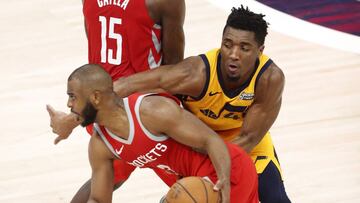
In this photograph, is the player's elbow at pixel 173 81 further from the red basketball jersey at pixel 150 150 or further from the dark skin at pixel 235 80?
the red basketball jersey at pixel 150 150

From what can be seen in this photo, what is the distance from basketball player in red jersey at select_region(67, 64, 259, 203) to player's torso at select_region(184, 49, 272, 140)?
0.34 m

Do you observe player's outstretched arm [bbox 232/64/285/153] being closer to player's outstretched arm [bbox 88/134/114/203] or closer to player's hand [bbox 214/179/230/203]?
player's hand [bbox 214/179/230/203]

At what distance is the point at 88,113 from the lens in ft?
14.8

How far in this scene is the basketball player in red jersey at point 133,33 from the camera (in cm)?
517

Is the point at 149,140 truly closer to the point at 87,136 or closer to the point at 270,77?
the point at 270,77

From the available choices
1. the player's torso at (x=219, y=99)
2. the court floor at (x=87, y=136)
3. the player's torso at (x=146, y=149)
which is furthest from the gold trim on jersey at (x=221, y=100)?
the court floor at (x=87, y=136)

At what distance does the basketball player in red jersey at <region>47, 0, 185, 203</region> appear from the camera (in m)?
5.17

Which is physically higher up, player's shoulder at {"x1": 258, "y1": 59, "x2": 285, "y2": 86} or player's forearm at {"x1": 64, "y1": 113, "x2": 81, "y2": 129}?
player's shoulder at {"x1": 258, "y1": 59, "x2": 285, "y2": 86}

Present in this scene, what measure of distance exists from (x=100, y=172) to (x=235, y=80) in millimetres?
843

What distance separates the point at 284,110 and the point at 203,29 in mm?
1705

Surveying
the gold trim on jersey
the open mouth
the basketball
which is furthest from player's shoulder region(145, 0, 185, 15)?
the basketball

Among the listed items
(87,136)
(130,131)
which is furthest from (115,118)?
(87,136)

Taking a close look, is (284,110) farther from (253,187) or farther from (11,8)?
(11,8)

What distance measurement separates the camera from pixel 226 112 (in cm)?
519
